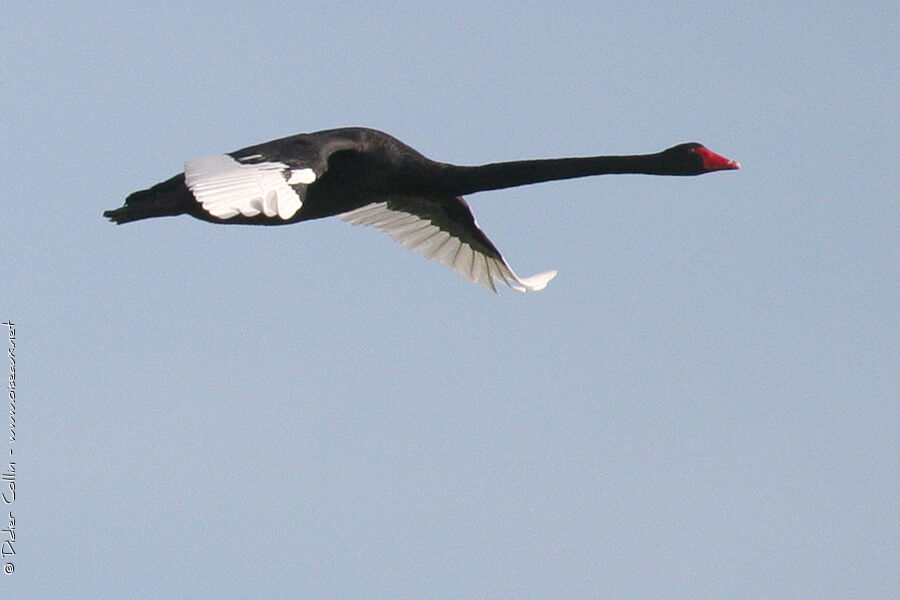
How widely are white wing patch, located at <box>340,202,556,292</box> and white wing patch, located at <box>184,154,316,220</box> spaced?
4.09m

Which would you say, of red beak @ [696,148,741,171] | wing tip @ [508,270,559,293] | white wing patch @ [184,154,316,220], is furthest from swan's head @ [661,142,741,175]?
white wing patch @ [184,154,316,220]

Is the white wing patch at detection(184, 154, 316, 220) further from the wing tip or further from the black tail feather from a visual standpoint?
the wing tip

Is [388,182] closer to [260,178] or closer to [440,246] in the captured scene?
[440,246]

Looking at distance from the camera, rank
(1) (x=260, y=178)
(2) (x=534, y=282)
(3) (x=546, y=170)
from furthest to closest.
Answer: (2) (x=534, y=282)
(3) (x=546, y=170)
(1) (x=260, y=178)

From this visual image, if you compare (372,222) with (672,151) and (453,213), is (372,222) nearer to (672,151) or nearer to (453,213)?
(453,213)

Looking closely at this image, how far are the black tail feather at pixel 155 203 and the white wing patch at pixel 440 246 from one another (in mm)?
2788

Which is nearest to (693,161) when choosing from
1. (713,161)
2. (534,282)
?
(713,161)

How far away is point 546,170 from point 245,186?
12.7 ft

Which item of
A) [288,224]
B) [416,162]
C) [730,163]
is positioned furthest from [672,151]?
[288,224]

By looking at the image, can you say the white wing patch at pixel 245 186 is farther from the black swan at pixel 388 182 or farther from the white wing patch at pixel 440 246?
the white wing patch at pixel 440 246

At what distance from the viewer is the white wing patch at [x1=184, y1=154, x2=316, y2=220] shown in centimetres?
1325

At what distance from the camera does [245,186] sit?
13.6 meters

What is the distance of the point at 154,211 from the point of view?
1592 centimetres

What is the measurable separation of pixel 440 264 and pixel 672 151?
3.05 meters
